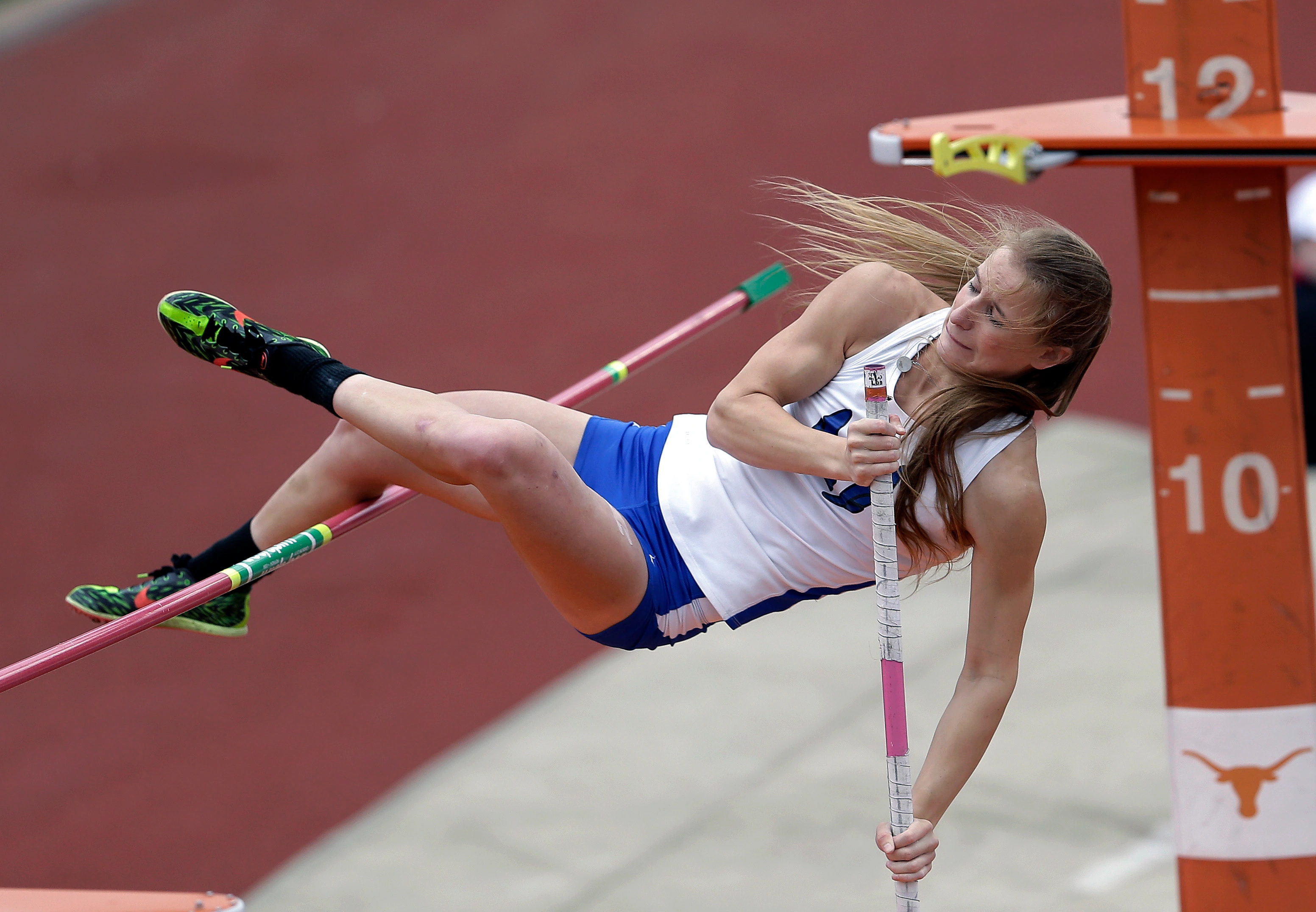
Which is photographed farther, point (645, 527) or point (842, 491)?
point (645, 527)

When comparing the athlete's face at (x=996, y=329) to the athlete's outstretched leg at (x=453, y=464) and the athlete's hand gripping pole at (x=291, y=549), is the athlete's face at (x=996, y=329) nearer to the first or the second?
the athlete's outstretched leg at (x=453, y=464)

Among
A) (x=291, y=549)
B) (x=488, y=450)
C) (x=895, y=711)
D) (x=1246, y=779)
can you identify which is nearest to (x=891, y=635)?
(x=895, y=711)

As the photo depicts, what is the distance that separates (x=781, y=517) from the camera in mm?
2881

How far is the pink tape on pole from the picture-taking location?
2633mm

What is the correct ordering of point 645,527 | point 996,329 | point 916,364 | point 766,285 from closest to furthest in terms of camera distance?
point 996,329 < point 916,364 < point 645,527 < point 766,285

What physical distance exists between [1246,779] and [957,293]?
114 centimetres

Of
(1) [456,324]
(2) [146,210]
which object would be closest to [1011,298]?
(1) [456,324]

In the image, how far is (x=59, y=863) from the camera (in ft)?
17.2

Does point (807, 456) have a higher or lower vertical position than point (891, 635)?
higher

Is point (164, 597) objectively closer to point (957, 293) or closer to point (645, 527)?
point (645, 527)

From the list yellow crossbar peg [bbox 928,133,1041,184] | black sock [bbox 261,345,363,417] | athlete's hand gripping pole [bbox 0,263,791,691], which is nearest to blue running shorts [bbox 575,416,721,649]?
athlete's hand gripping pole [bbox 0,263,791,691]

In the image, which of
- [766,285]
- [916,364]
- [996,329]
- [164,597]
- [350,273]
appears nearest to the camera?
[996,329]

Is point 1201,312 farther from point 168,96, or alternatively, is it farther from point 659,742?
point 168,96

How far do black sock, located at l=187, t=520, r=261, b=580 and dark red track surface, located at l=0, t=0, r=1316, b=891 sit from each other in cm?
215
